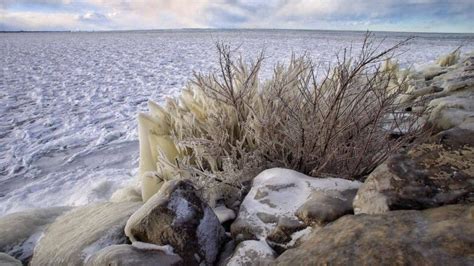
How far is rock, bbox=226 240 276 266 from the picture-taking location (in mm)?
1762

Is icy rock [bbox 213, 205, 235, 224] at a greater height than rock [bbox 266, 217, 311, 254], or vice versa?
rock [bbox 266, 217, 311, 254]

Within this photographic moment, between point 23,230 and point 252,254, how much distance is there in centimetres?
184

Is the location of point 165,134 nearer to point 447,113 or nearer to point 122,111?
point 447,113

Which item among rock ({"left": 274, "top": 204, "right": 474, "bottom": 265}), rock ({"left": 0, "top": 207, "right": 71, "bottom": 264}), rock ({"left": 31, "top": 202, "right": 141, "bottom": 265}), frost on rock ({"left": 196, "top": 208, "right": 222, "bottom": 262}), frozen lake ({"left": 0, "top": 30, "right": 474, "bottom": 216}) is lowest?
frozen lake ({"left": 0, "top": 30, "right": 474, "bottom": 216})

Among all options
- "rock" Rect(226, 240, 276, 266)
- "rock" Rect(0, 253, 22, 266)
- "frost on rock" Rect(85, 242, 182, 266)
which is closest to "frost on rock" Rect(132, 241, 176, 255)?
"frost on rock" Rect(85, 242, 182, 266)

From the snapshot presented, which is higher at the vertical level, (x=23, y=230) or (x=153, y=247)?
(x=153, y=247)

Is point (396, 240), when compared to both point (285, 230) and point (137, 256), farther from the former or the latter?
point (137, 256)

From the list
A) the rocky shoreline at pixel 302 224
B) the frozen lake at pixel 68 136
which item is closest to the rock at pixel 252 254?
the rocky shoreline at pixel 302 224

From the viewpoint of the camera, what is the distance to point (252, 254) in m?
1.81

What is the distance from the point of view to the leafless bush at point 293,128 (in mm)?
2299

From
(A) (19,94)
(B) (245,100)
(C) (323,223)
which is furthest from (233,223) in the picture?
(A) (19,94)

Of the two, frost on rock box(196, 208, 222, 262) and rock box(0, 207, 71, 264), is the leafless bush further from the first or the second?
rock box(0, 207, 71, 264)

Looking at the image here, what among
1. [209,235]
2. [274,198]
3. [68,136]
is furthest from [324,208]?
[68,136]

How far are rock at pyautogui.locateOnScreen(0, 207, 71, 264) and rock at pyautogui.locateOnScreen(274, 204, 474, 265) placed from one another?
1929mm
